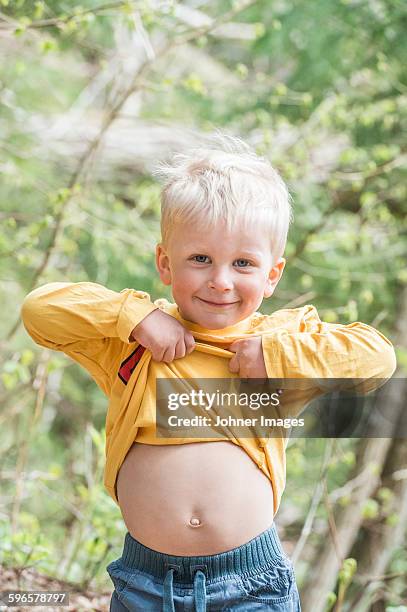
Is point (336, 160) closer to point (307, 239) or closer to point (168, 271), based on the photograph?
point (307, 239)

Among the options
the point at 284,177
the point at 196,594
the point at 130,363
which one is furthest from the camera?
the point at 284,177

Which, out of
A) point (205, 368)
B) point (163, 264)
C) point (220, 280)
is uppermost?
point (163, 264)

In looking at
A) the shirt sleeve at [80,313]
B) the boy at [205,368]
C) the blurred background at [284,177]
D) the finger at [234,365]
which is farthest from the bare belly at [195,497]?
the blurred background at [284,177]

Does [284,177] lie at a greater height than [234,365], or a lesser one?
greater

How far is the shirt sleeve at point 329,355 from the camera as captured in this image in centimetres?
151

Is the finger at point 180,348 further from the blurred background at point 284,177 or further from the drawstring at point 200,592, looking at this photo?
the blurred background at point 284,177

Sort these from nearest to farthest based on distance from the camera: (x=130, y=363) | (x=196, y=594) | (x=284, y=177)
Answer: (x=196, y=594) < (x=130, y=363) < (x=284, y=177)

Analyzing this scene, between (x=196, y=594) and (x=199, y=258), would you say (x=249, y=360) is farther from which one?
(x=196, y=594)

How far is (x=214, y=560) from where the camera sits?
151 centimetres

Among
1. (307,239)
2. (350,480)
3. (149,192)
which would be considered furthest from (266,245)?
(350,480)

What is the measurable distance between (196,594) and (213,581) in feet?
0.13

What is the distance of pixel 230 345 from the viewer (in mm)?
1584

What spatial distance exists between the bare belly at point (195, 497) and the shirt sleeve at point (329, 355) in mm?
196

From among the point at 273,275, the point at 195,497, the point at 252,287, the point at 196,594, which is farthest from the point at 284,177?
the point at 196,594
